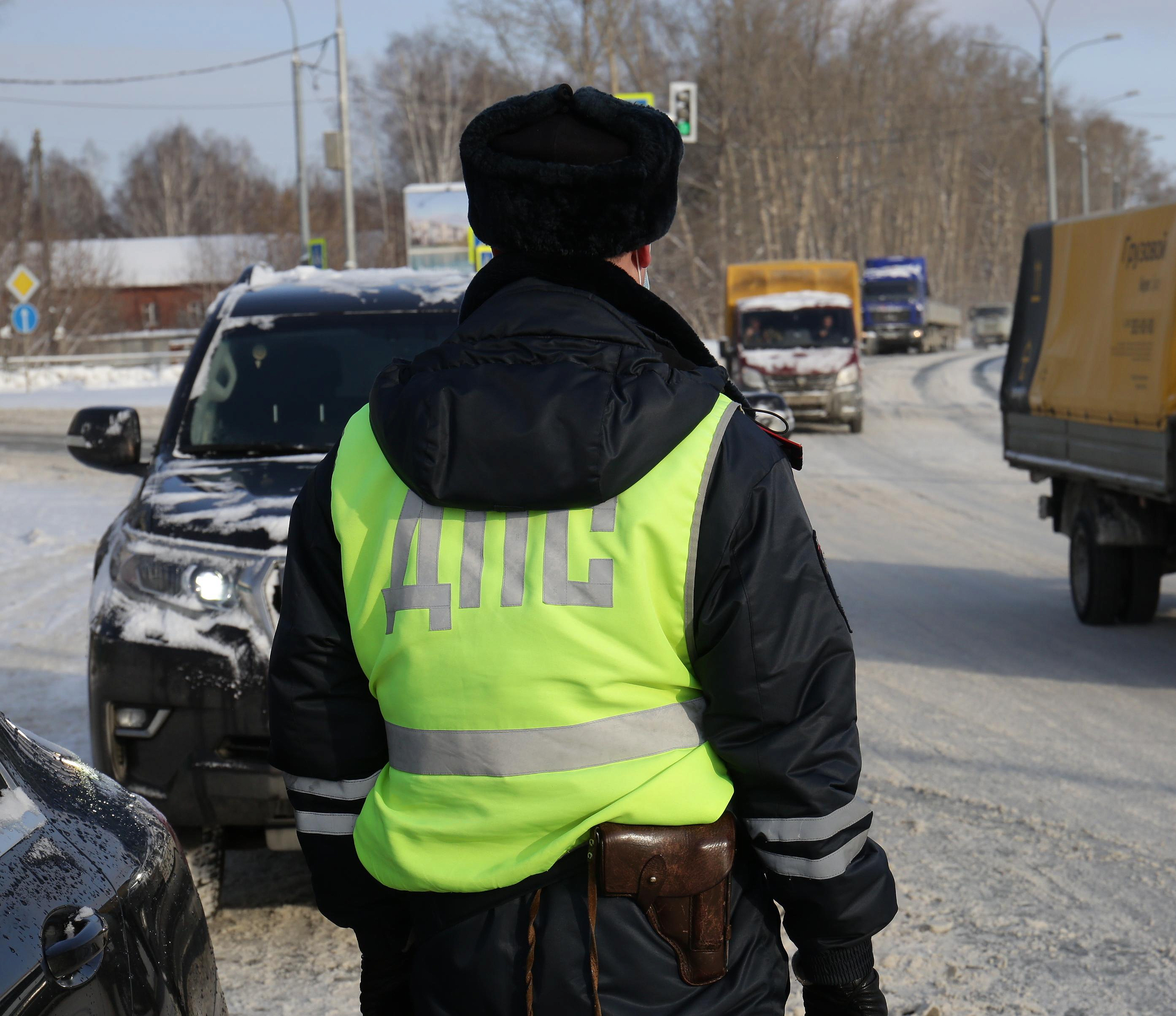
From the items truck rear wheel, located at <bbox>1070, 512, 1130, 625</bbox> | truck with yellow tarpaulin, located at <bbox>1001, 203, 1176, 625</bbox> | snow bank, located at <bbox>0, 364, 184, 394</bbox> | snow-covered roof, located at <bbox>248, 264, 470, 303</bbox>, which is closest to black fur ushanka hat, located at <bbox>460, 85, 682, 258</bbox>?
snow-covered roof, located at <bbox>248, 264, 470, 303</bbox>

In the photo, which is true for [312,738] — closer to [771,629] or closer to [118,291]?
[771,629]

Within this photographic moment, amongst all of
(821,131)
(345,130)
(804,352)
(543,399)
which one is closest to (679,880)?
(543,399)

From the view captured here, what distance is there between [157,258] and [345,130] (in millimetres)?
54233

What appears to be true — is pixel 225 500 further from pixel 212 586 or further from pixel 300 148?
pixel 300 148

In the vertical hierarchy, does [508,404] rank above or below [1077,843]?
above

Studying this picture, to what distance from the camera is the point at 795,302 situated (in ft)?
78.8

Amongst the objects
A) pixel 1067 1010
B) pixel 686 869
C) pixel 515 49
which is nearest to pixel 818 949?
pixel 686 869

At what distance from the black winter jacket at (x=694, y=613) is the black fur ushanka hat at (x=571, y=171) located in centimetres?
5

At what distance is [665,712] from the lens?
Answer: 1.76 metres

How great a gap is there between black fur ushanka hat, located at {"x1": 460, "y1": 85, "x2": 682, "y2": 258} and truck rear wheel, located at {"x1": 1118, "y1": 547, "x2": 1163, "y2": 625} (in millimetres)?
7628

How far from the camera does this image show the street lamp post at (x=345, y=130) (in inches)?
1173

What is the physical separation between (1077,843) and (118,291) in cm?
7965

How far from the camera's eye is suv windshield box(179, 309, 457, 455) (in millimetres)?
5156

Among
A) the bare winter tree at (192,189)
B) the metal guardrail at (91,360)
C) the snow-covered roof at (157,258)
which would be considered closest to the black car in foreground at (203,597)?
the metal guardrail at (91,360)
